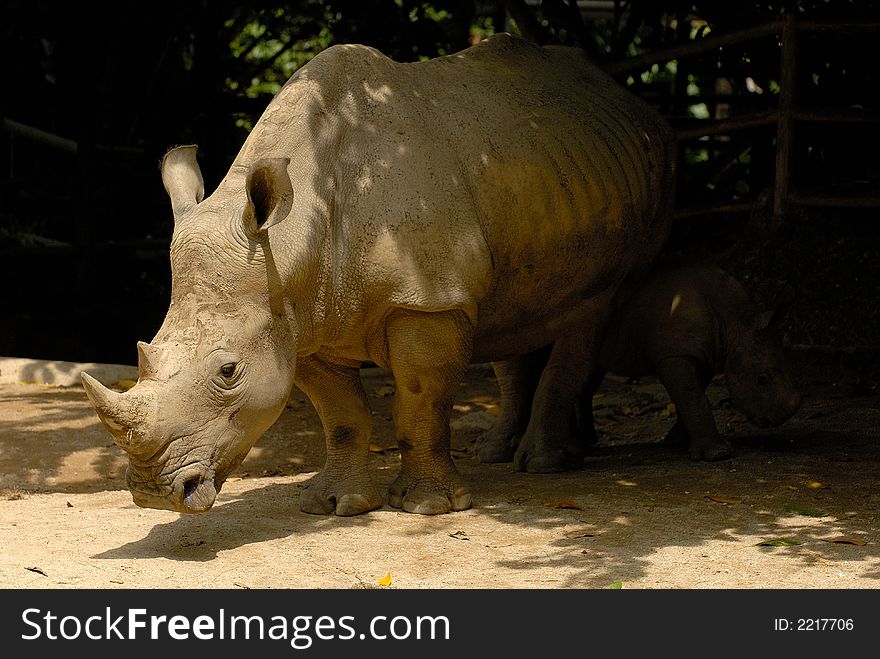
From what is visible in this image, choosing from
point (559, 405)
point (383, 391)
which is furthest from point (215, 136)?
point (559, 405)

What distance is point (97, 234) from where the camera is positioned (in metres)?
13.5

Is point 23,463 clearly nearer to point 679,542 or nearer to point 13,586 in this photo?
point 13,586

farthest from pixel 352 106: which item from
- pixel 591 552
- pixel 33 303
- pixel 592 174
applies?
pixel 33 303

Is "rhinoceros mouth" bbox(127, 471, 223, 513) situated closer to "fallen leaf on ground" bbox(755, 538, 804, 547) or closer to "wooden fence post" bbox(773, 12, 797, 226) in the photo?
"fallen leaf on ground" bbox(755, 538, 804, 547)

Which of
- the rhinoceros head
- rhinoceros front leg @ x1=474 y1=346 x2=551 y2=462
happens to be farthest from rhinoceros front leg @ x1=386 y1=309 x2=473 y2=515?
rhinoceros front leg @ x1=474 y1=346 x2=551 y2=462

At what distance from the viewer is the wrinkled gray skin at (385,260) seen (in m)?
5.67

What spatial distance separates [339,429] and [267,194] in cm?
144

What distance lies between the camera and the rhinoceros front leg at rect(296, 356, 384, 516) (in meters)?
6.68

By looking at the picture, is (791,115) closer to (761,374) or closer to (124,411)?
(761,374)

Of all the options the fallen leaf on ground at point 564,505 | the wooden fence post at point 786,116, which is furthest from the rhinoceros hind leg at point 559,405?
the wooden fence post at point 786,116

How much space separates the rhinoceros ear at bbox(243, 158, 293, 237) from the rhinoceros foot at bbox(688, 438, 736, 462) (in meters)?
3.14

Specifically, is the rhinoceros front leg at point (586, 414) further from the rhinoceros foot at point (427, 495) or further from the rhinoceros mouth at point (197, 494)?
the rhinoceros mouth at point (197, 494)

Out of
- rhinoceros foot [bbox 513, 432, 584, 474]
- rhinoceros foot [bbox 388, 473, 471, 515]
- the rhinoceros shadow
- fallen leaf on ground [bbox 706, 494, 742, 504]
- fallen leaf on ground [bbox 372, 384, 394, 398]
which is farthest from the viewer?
fallen leaf on ground [bbox 372, 384, 394, 398]

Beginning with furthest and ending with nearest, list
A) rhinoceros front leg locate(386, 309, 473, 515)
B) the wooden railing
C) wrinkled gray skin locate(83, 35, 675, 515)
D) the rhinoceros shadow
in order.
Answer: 1. the wooden railing
2. rhinoceros front leg locate(386, 309, 473, 515)
3. the rhinoceros shadow
4. wrinkled gray skin locate(83, 35, 675, 515)
